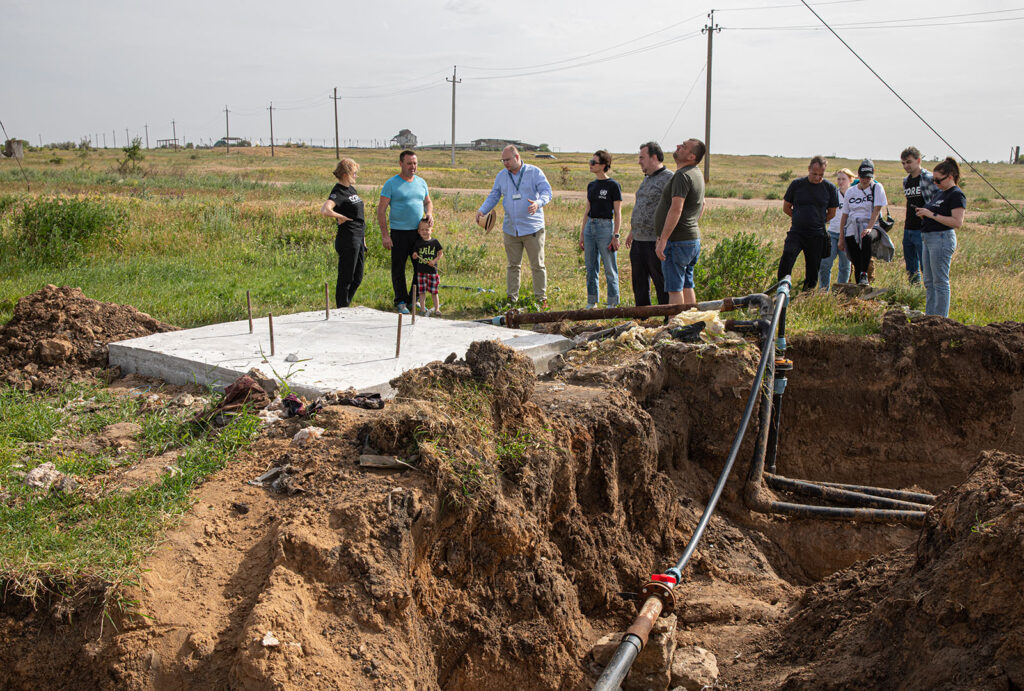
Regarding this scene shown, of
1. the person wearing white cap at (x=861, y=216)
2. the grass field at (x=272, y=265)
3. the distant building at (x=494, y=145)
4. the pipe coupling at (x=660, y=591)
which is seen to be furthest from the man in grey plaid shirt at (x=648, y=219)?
the distant building at (x=494, y=145)

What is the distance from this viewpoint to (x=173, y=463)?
3.72 meters

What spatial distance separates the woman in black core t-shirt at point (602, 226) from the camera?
798 centimetres

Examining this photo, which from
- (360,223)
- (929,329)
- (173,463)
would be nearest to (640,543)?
(173,463)

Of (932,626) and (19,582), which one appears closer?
(19,582)

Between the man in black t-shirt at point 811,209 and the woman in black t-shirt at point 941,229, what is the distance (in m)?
0.98

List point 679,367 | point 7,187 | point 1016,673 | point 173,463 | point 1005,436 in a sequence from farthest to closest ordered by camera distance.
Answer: point 7,187
point 1005,436
point 679,367
point 173,463
point 1016,673

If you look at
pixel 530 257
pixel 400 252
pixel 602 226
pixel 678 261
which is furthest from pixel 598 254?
pixel 400 252

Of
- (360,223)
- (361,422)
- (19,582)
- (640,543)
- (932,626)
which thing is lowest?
(640,543)

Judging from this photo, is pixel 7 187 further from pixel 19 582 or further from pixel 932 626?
pixel 932 626

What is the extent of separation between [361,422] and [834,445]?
14.9 ft

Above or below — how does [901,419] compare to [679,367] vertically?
below

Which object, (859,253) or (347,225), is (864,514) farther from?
(347,225)

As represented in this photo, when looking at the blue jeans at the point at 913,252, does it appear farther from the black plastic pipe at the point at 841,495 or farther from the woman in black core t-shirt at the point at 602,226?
the black plastic pipe at the point at 841,495

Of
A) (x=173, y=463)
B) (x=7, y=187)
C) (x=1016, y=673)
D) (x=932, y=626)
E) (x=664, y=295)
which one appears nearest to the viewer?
(x=1016, y=673)
